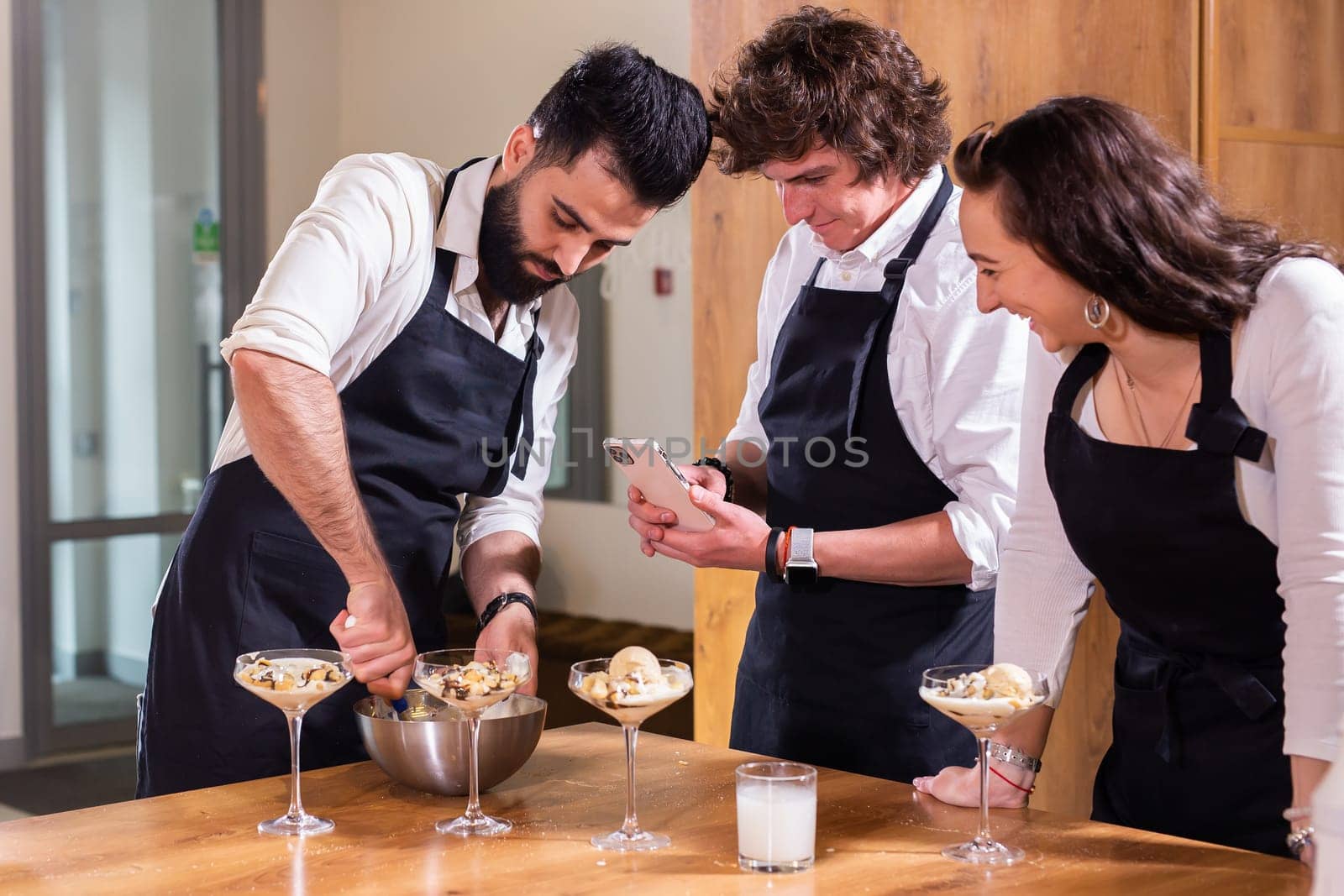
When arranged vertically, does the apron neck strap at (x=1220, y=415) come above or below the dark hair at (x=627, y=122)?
below

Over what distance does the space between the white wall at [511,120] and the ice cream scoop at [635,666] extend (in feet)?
11.9

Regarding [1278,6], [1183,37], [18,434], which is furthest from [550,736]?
[18,434]

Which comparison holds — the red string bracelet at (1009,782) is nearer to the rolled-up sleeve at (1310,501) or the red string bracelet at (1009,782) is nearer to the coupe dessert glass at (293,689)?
the rolled-up sleeve at (1310,501)

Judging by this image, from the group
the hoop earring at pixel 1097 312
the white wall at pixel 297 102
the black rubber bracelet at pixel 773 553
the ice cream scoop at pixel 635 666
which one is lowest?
the ice cream scoop at pixel 635 666

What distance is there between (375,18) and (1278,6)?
4.66 m

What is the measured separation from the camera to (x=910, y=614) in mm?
2184

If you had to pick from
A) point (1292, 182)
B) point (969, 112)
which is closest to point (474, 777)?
point (969, 112)

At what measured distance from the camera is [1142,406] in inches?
68.1

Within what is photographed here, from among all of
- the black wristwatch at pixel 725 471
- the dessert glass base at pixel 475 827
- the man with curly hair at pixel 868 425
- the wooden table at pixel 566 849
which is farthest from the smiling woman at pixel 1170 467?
the black wristwatch at pixel 725 471

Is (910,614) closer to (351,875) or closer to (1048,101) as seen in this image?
(1048,101)

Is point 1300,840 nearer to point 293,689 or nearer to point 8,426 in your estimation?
point 293,689

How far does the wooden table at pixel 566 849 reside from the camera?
141 cm

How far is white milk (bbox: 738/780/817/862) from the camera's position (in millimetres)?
1441

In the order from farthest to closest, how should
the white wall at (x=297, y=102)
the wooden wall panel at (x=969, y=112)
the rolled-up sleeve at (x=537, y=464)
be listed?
the white wall at (x=297, y=102) → the wooden wall panel at (x=969, y=112) → the rolled-up sleeve at (x=537, y=464)
